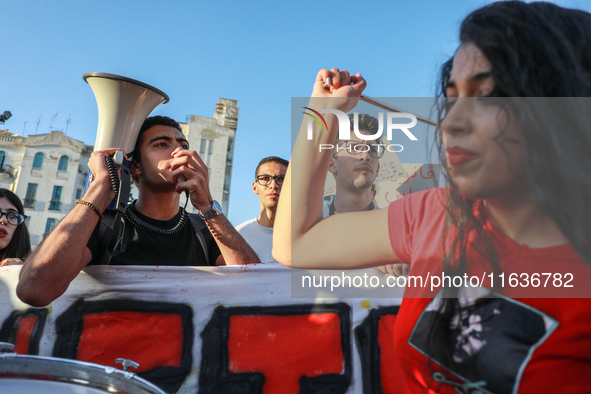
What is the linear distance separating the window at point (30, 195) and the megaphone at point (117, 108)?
1198 inches

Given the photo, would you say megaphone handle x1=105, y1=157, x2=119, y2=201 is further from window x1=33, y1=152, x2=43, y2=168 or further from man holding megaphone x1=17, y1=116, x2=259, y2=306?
window x1=33, y1=152, x2=43, y2=168

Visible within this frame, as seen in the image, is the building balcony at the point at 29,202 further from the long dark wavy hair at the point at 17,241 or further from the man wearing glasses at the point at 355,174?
the man wearing glasses at the point at 355,174

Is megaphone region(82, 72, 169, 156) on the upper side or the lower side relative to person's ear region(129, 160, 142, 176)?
upper

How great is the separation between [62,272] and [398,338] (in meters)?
1.83

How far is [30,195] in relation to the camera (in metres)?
28.9

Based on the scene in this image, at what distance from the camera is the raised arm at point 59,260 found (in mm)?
2092

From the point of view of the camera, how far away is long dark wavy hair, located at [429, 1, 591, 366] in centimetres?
78

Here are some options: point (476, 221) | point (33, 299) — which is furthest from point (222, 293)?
point (476, 221)

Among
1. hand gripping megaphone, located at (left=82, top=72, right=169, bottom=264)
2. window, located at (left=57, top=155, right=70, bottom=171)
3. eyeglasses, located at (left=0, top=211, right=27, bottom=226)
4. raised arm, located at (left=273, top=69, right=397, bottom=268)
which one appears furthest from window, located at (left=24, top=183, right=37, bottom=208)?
raised arm, located at (left=273, top=69, right=397, bottom=268)

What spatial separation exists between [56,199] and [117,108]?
100ft

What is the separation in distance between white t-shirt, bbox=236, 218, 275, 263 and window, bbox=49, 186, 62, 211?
29546 mm

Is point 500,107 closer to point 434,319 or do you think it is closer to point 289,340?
point 434,319

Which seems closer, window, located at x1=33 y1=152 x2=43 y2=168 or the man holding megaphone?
the man holding megaphone

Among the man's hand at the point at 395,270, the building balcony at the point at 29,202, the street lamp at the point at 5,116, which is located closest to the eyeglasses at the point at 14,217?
the man's hand at the point at 395,270
